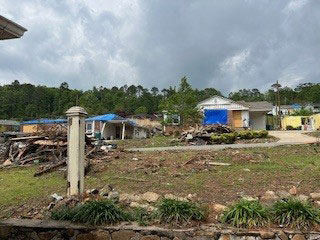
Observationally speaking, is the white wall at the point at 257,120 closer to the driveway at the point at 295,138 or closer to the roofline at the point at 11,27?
the driveway at the point at 295,138

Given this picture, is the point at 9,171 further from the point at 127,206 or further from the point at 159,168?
the point at 127,206

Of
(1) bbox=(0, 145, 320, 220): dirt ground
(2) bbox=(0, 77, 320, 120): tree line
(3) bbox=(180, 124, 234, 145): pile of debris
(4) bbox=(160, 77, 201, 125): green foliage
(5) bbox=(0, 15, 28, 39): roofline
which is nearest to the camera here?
(5) bbox=(0, 15, 28, 39): roofline

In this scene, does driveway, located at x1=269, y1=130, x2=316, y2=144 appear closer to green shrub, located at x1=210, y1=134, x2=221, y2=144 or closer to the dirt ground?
green shrub, located at x1=210, y1=134, x2=221, y2=144

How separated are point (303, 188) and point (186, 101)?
1142 inches

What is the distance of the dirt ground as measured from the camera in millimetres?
7668

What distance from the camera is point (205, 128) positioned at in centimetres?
2647

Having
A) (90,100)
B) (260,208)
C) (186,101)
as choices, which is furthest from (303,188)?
(90,100)

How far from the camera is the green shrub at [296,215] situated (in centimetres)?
523

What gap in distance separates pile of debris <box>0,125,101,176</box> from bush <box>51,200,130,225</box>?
8.64 meters

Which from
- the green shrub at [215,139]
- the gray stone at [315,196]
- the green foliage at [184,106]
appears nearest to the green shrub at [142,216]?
the gray stone at [315,196]

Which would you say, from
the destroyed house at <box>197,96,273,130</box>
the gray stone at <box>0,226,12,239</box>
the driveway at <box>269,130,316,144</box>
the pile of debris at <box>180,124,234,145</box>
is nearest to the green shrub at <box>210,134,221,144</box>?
the pile of debris at <box>180,124,234,145</box>

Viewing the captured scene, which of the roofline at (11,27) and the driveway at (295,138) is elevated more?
the roofline at (11,27)

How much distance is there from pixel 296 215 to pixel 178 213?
5.73 ft

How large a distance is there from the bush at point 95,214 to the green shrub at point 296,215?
90.7 inches
